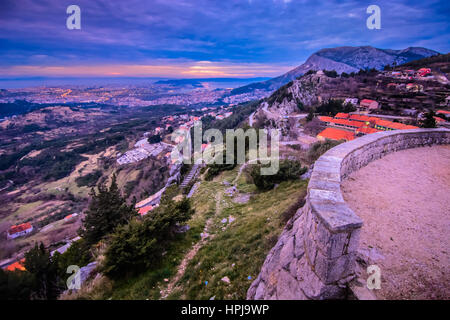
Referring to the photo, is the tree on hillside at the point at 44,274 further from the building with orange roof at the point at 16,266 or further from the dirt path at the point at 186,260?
the dirt path at the point at 186,260

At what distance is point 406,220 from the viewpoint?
3043mm

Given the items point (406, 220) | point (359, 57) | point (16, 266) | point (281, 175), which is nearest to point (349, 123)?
point (281, 175)

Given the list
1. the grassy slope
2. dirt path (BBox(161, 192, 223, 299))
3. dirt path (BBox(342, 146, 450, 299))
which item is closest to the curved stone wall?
dirt path (BBox(342, 146, 450, 299))

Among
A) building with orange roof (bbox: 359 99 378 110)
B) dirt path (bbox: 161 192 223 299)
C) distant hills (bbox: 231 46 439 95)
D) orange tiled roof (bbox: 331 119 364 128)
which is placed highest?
distant hills (bbox: 231 46 439 95)

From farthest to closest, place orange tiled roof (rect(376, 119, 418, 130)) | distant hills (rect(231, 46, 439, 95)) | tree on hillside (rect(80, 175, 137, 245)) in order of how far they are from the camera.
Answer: distant hills (rect(231, 46, 439, 95)) < orange tiled roof (rect(376, 119, 418, 130)) < tree on hillside (rect(80, 175, 137, 245))

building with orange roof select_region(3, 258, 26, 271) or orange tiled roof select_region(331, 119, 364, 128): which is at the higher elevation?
orange tiled roof select_region(331, 119, 364, 128)

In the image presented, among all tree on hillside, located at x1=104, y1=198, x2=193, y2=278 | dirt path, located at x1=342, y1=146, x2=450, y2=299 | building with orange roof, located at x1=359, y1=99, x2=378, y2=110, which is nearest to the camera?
dirt path, located at x1=342, y1=146, x2=450, y2=299

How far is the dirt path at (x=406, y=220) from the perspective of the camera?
7.02 feet

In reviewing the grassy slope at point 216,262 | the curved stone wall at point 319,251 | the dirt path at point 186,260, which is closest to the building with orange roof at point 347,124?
the grassy slope at point 216,262

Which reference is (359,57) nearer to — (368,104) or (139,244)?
(368,104)

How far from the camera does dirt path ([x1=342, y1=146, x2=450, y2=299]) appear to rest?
2141 millimetres

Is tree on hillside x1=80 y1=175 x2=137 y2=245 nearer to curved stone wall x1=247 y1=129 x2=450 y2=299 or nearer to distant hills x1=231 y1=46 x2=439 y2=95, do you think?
curved stone wall x1=247 y1=129 x2=450 y2=299
